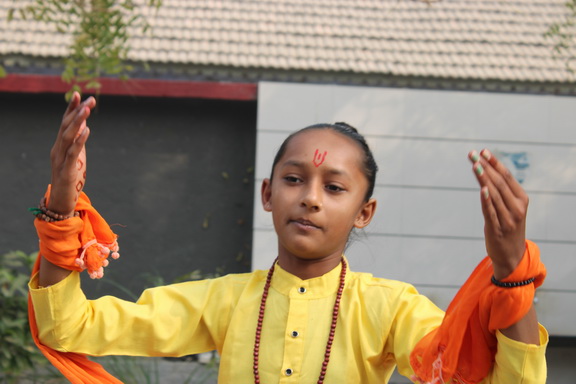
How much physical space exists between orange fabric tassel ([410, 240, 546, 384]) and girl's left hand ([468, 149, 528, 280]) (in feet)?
0.21

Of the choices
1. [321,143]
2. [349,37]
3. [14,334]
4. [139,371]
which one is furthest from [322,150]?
[349,37]

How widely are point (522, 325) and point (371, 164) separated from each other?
0.88 meters

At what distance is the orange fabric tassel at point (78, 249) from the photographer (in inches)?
89.7

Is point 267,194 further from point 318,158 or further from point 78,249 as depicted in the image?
point 78,249

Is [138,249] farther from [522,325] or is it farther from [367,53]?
[522,325]

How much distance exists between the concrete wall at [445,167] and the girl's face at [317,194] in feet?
14.9

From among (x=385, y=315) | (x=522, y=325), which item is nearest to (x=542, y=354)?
(x=522, y=325)

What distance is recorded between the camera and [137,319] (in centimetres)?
A: 252

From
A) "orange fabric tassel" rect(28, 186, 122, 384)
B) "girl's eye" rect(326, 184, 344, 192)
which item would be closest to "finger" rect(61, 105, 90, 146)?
"orange fabric tassel" rect(28, 186, 122, 384)

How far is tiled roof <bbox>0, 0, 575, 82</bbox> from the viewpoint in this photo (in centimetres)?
717

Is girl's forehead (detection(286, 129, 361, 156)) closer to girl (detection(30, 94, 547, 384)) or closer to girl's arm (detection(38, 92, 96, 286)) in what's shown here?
girl (detection(30, 94, 547, 384))

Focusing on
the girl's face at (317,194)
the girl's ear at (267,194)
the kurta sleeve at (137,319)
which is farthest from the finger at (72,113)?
the girl's ear at (267,194)

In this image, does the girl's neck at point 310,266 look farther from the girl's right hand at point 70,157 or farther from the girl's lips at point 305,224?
the girl's right hand at point 70,157

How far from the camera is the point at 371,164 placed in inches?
107
